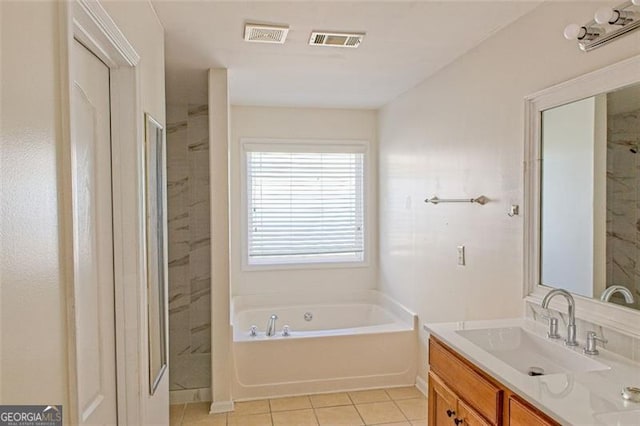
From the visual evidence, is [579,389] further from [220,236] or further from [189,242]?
[189,242]

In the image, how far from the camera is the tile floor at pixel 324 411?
3.07m

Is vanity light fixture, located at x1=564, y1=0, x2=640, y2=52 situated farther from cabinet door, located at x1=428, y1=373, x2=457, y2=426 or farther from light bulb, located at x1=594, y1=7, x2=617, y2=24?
cabinet door, located at x1=428, y1=373, x2=457, y2=426

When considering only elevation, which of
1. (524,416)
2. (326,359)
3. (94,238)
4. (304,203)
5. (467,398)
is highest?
(304,203)

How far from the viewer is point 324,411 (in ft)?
10.5

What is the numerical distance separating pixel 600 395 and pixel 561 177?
3.36 ft

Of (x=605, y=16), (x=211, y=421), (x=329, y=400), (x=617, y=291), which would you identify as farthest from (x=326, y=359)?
(x=605, y=16)

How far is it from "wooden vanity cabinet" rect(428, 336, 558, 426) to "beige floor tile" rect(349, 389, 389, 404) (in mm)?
1247

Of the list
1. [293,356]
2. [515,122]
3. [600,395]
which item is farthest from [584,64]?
[293,356]

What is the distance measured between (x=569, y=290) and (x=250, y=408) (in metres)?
2.39

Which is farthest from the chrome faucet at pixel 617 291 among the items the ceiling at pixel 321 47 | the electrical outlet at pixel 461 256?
the ceiling at pixel 321 47

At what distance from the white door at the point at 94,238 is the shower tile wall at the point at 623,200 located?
1.98 m

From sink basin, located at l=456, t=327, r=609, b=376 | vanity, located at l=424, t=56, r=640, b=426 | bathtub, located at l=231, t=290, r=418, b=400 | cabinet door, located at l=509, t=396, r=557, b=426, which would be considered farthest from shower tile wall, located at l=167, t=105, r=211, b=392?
cabinet door, located at l=509, t=396, r=557, b=426

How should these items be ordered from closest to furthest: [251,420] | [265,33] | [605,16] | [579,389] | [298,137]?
[579,389] → [605,16] → [265,33] → [251,420] → [298,137]

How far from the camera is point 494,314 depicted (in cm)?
254
